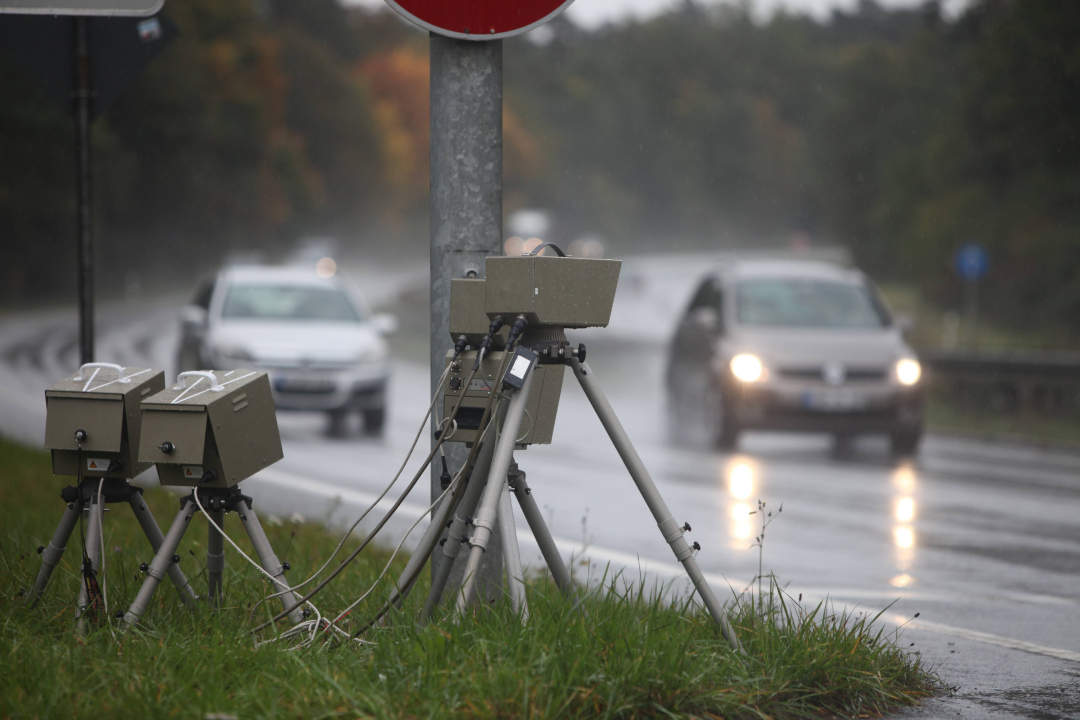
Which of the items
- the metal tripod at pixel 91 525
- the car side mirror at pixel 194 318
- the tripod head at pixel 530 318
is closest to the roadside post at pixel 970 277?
the car side mirror at pixel 194 318

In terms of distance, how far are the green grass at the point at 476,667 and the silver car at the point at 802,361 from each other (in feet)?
28.2

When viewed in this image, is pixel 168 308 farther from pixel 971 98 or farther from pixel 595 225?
pixel 595 225

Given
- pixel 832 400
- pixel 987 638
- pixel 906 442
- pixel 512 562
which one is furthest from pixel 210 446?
pixel 906 442

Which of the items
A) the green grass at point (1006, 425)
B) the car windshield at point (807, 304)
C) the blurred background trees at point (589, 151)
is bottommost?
the green grass at point (1006, 425)

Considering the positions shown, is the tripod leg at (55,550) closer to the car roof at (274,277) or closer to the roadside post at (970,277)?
the car roof at (274,277)

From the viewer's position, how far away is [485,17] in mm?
4473

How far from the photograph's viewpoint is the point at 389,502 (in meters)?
10.1

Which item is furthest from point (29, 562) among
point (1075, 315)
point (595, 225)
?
point (595, 225)

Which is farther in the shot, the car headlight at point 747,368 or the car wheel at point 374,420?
Result: the car wheel at point 374,420

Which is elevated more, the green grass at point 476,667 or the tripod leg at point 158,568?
the tripod leg at point 158,568

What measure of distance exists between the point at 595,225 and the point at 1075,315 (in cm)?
8870

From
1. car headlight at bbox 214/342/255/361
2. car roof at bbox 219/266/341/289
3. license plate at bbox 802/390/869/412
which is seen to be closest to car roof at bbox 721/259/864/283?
license plate at bbox 802/390/869/412

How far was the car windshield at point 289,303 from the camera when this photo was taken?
1573 cm

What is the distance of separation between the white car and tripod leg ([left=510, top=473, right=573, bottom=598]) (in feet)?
32.9
